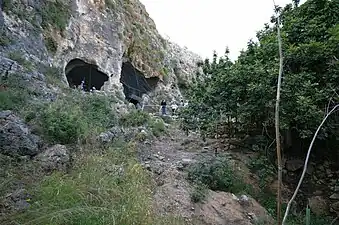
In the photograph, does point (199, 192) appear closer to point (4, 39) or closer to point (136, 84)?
point (4, 39)

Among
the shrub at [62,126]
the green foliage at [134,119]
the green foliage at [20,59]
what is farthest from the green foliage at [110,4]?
the shrub at [62,126]

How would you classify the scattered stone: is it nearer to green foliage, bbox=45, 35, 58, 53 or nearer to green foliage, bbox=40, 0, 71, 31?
green foliage, bbox=45, 35, 58, 53

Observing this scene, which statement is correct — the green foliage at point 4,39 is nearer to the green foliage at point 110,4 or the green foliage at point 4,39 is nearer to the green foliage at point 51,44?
the green foliage at point 51,44

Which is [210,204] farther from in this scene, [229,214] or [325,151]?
[325,151]

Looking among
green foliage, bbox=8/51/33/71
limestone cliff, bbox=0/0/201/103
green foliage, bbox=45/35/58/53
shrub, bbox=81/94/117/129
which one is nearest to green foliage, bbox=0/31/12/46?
limestone cliff, bbox=0/0/201/103

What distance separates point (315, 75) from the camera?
8.12 metres

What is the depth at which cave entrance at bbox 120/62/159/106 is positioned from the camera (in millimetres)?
20625

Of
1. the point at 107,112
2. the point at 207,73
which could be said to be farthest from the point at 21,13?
the point at 207,73

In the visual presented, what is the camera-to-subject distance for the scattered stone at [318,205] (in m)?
7.34

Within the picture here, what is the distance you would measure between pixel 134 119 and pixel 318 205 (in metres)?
5.68

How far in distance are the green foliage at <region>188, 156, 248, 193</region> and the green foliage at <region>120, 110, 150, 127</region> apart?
3661 mm

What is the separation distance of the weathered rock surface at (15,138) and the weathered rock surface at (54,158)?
0.95 ft

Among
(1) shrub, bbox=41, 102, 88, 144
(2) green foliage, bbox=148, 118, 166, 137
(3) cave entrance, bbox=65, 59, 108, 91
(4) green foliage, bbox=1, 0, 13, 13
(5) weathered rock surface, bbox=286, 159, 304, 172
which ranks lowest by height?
(5) weathered rock surface, bbox=286, 159, 304, 172

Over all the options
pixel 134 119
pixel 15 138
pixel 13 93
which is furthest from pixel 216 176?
pixel 13 93
